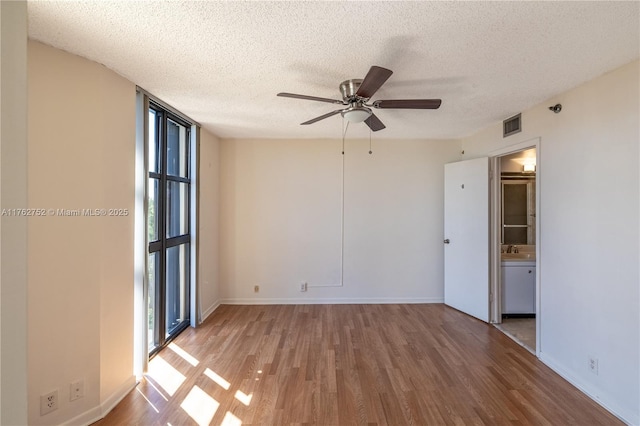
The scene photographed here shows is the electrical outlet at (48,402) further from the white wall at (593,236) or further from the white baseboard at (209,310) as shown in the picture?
the white wall at (593,236)

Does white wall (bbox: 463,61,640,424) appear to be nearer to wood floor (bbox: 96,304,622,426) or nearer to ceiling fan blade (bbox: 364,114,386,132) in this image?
wood floor (bbox: 96,304,622,426)

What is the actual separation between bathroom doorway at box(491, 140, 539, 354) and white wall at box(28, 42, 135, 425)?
12.4ft

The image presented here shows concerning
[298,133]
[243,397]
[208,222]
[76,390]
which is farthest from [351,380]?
[298,133]

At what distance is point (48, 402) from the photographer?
1676 millimetres

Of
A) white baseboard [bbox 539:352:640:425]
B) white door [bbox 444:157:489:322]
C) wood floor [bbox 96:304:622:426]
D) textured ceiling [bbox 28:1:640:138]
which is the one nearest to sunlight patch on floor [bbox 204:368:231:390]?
wood floor [bbox 96:304:622:426]

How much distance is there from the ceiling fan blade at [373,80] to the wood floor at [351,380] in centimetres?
223

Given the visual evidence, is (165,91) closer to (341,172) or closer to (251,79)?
(251,79)

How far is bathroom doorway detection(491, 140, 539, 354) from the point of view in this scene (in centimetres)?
333

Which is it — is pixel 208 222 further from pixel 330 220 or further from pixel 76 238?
pixel 76 238

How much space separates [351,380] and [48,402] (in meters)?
2.04

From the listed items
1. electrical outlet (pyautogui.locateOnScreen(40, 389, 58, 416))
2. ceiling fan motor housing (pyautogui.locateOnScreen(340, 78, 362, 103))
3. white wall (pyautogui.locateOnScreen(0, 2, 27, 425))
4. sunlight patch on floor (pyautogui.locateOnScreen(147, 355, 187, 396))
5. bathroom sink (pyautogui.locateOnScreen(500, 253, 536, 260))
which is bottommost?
sunlight patch on floor (pyautogui.locateOnScreen(147, 355, 187, 396))

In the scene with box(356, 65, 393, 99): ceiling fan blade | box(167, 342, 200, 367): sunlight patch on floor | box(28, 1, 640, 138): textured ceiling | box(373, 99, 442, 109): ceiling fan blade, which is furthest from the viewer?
box(167, 342, 200, 367): sunlight patch on floor

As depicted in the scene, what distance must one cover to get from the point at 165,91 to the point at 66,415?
97.7 inches

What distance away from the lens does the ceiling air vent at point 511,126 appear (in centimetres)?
297
